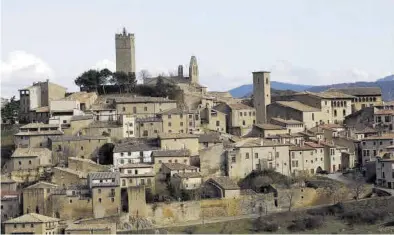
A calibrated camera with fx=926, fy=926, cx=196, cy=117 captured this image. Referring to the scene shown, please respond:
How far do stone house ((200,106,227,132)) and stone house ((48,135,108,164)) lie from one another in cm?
826

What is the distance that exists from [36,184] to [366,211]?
50.5ft

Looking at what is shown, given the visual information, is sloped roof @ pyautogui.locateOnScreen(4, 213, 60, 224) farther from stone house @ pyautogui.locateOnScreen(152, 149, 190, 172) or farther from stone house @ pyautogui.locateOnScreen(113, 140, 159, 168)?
stone house @ pyautogui.locateOnScreen(152, 149, 190, 172)

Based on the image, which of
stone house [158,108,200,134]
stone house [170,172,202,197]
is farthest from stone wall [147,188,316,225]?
stone house [158,108,200,134]

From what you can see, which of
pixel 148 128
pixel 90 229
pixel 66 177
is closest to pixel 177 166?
pixel 66 177

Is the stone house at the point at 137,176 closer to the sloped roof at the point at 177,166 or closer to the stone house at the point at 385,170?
the sloped roof at the point at 177,166

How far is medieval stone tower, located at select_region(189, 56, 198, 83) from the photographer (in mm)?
63031

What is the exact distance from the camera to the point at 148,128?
4791 centimetres

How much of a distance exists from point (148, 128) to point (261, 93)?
1012 centimetres

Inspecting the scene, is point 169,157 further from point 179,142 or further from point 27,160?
point 27,160

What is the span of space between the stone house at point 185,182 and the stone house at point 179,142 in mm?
2631

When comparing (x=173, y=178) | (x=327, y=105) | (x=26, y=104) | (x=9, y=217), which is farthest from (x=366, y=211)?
(x=26, y=104)

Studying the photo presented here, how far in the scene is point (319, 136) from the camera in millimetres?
50344

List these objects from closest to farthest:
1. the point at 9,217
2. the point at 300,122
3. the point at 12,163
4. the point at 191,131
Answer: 1. the point at 9,217
2. the point at 12,163
3. the point at 191,131
4. the point at 300,122

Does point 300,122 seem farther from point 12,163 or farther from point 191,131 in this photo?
point 12,163
